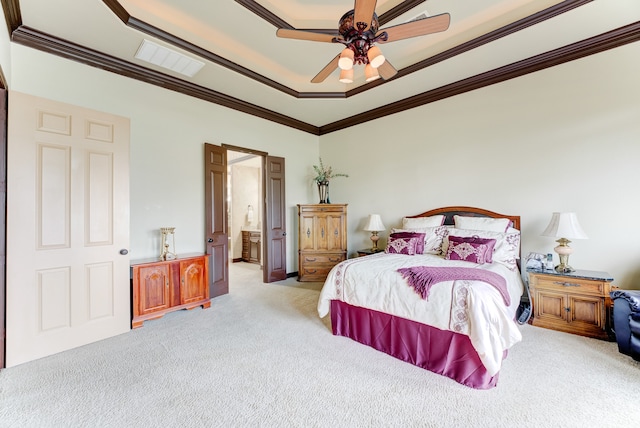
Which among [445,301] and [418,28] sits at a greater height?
[418,28]

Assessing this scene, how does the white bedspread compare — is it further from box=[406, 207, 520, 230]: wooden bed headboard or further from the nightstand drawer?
box=[406, 207, 520, 230]: wooden bed headboard

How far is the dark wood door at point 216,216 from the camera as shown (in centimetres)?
427

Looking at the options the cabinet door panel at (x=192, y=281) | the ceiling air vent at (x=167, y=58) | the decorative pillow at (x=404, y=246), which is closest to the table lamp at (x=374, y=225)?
the decorative pillow at (x=404, y=246)

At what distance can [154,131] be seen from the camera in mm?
3793

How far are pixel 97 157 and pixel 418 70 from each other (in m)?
3.96

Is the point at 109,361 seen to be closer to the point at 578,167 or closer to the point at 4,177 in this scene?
the point at 4,177

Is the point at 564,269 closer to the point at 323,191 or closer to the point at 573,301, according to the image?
the point at 573,301

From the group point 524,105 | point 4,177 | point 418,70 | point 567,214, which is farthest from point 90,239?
point 524,105

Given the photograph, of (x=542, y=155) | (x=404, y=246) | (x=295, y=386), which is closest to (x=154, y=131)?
(x=295, y=386)

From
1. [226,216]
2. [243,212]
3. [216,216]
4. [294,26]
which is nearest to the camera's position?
[294,26]

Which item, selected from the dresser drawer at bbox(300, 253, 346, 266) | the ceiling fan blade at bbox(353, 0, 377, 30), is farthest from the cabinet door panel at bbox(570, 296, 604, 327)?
the ceiling fan blade at bbox(353, 0, 377, 30)

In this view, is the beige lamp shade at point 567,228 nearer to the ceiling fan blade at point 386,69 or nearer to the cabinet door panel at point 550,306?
the cabinet door panel at point 550,306

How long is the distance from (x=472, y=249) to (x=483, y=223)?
2.16 ft

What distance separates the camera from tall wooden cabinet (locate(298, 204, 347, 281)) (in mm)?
5298
